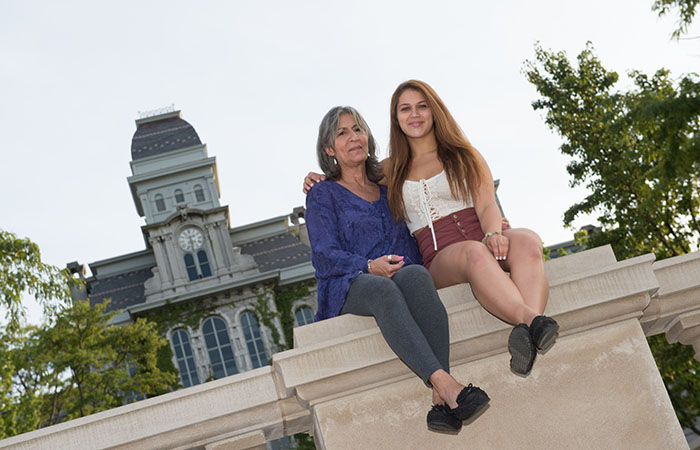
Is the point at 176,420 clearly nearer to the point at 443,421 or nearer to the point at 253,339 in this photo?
the point at 443,421

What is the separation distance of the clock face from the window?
28 cm

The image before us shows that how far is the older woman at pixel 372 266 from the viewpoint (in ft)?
8.22

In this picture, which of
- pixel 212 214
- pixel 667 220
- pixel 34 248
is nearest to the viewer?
pixel 34 248

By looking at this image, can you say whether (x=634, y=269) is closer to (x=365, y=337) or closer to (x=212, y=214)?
(x=365, y=337)

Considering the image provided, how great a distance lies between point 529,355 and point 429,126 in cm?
127

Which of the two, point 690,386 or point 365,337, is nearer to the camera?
point 365,337

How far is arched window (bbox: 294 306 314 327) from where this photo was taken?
28784mm

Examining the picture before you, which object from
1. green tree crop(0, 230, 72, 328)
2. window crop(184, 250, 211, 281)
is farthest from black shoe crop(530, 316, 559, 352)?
window crop(184, 250, 211, 281)

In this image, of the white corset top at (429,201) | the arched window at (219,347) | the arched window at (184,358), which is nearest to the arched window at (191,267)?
the arched window at (219,347)

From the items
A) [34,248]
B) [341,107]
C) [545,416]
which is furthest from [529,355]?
[34,248]

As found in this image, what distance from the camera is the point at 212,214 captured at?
3062cm

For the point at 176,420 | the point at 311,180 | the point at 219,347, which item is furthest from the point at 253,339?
the point at 176,420

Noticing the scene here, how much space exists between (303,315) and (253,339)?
2.20 meters

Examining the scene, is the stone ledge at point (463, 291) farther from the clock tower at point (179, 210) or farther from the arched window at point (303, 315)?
the clock tower at point (179, 210)
